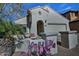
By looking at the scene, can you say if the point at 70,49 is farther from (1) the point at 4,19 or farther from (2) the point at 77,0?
(1) the point at 4,19

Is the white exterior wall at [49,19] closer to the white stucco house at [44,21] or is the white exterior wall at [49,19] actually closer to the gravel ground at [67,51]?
the white stucco house at [44,21]

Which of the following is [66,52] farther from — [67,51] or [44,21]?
[44,21]

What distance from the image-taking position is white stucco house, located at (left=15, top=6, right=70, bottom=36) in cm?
168

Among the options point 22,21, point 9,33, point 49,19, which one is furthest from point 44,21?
point 9,33

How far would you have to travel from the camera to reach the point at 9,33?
5.58ft

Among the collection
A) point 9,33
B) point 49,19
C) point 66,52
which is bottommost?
point 66,52

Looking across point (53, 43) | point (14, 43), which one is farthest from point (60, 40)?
point (14, 43)

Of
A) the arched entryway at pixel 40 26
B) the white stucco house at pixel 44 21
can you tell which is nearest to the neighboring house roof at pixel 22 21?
the white stucco house at pixel 44 21

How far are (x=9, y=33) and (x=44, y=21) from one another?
31 centimetres

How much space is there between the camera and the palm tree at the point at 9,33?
5.56ft

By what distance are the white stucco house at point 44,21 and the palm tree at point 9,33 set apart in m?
0.06

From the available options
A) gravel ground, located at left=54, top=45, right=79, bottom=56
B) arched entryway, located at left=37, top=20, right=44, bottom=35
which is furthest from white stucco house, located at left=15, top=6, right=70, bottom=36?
gravel ground, located at left=54, top=45, right=79, bottom=56

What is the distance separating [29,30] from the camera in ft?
5.56

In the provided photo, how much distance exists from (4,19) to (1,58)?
1.07 ft
